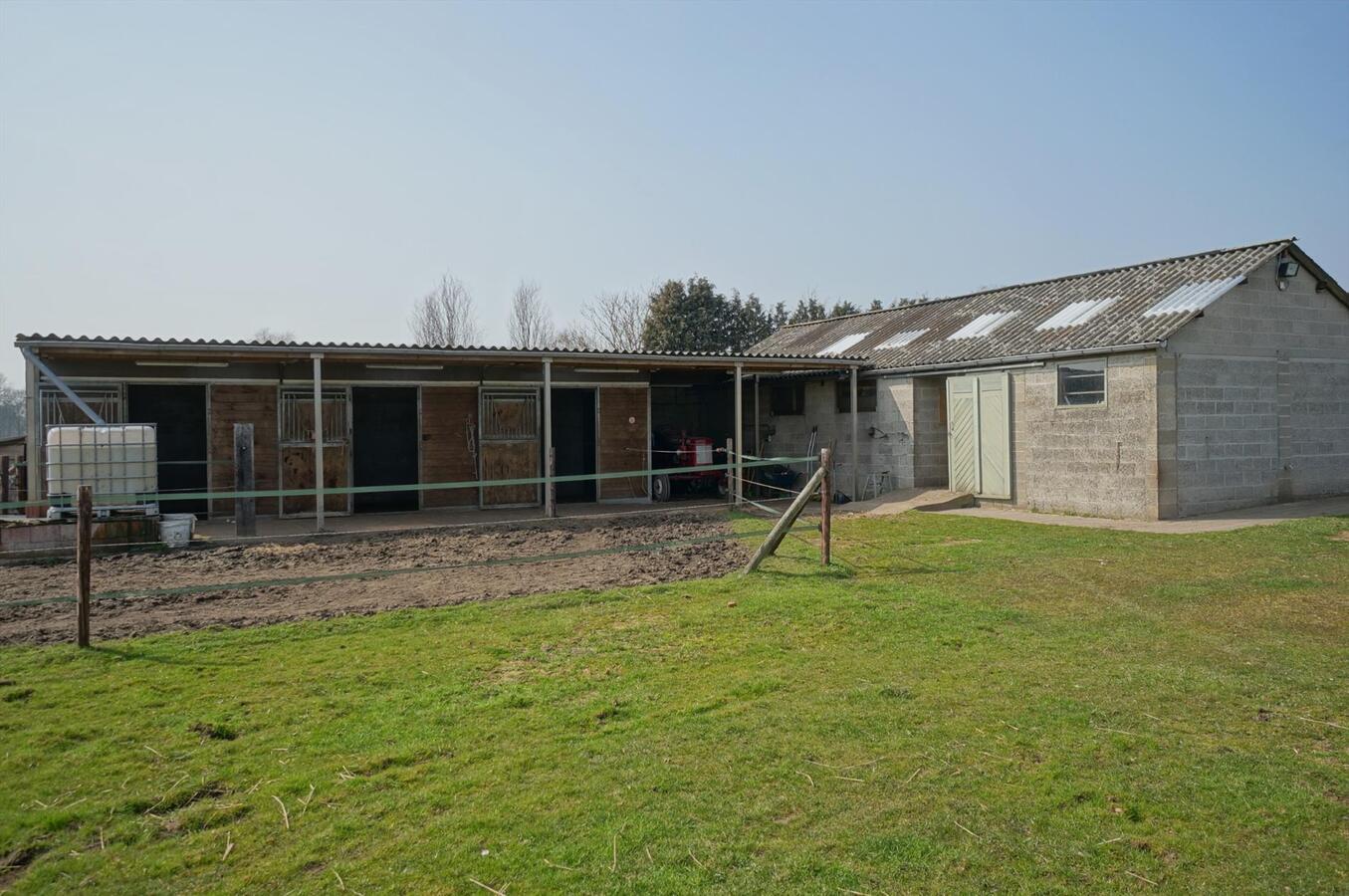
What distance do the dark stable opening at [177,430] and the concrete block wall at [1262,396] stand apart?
1505 centimetres

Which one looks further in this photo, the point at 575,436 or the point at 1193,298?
the point at 575,436

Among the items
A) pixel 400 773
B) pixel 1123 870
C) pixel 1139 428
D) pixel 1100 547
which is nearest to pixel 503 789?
pixel 400 773

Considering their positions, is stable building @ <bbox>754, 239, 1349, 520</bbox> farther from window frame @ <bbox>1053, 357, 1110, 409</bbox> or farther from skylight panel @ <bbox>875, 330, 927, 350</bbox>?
skylight panel @ <bbox>875, 330, 927, 350</bbox>

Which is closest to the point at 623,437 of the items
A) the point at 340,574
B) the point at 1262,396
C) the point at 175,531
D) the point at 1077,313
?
the point at 175,531

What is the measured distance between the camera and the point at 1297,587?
26.2ft

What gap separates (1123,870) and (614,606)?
16.1 feet

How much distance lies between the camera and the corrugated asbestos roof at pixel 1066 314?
13.5 m

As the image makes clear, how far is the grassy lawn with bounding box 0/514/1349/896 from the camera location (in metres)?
3.28

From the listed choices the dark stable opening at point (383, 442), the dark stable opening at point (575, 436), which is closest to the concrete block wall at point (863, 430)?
the dark stable opening at point (575, 436)

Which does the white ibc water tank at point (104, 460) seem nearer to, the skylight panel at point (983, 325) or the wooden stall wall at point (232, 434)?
the wooden stall wall at point (232, 434)

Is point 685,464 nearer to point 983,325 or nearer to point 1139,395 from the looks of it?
point 983,325

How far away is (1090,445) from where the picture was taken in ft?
44.7

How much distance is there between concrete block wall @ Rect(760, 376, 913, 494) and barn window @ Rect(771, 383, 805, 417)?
113 millimetres

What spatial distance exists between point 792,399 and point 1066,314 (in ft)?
20.1
